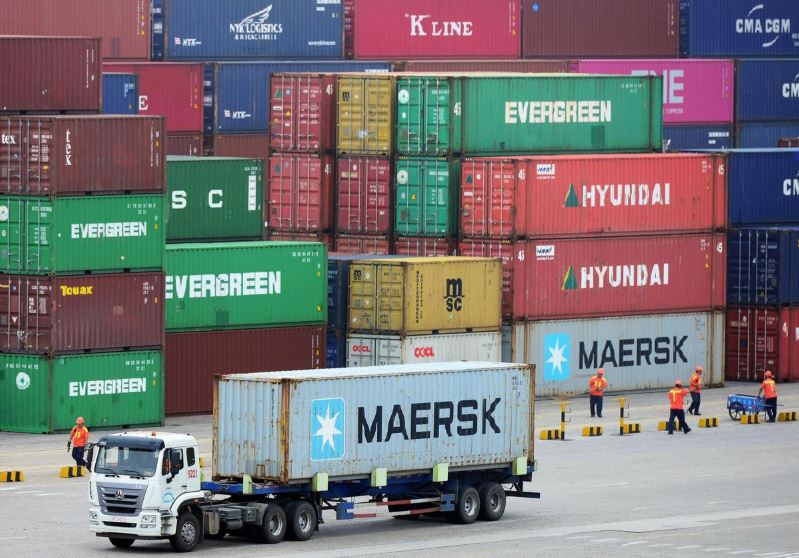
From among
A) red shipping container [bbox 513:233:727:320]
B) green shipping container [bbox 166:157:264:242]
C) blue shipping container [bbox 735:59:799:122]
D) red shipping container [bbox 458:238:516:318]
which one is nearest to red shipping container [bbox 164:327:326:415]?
green shipping container [bbox 166:157:264:242]

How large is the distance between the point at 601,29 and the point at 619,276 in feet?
84.2

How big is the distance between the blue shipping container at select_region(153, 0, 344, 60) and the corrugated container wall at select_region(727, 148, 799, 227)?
2168 cm

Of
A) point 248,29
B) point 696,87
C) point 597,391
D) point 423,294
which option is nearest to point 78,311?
point 423,294

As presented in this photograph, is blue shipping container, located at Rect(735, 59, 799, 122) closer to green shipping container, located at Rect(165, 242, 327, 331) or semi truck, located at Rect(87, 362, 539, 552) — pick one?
green shipping container, located at Rect(165, 242, 327, 331)

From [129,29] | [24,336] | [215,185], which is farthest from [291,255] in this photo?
[129,29]

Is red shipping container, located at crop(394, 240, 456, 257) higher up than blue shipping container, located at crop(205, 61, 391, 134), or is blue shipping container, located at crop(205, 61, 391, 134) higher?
blue shipping container, located at crop(205, 61, 391, 134)

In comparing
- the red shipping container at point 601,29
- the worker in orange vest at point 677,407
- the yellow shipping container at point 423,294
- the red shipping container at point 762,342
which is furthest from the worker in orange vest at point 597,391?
the red shipping container at point 601,29

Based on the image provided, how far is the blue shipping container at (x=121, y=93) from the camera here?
8144 cm

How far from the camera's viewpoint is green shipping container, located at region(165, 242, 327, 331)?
63481 millimetres

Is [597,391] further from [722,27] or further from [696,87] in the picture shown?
[722,27]

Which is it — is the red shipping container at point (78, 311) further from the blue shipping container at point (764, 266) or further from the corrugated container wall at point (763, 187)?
the corrugated container wall at point (763, 187)

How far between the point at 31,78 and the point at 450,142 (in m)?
15.0

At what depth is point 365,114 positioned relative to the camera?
2778 inches

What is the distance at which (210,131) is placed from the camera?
287ft
